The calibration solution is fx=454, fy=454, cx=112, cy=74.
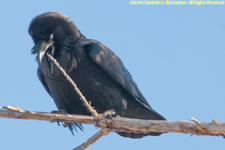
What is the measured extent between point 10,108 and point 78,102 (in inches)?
58.8

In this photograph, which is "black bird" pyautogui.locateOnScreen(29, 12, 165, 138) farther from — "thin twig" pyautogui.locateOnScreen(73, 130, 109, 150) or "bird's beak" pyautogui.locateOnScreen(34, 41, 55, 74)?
"thin twig" pyautogui.locateOnScreen(73, 130, 109, 150)

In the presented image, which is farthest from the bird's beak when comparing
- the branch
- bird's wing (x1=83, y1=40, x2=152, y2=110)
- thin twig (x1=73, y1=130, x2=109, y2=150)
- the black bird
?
thin twig (x1=73, y1=130, x2=109, y2=150)

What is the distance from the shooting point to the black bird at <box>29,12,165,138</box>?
6258mm

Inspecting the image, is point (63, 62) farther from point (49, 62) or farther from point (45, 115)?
point (45, 115)

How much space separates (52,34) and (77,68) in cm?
62

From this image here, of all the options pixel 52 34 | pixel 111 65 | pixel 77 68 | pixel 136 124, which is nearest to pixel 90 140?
pixel 136 124

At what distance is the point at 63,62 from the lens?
6312 mm

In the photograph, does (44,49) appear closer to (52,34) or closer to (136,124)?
(52,34)

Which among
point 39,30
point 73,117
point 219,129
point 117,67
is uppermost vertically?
point 39,30

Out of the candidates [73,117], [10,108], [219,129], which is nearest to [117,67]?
[73,117]

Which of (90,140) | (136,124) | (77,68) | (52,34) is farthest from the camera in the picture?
(52,34)

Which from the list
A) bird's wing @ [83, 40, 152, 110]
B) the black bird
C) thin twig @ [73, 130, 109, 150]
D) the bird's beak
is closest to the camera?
thin twig @ [73, 130, 109, 150]

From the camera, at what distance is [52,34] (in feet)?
21.1

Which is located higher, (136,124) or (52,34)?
(52,34)
